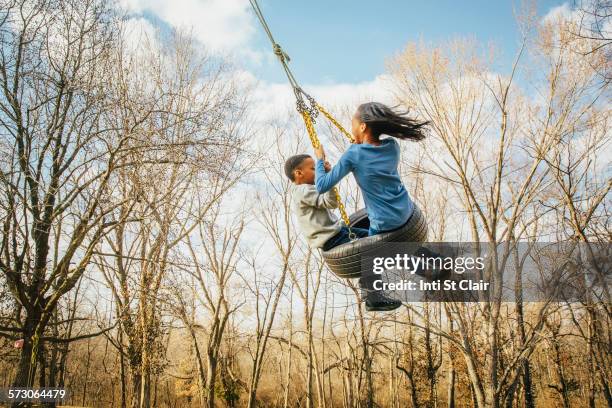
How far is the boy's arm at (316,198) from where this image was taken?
294 centimetres

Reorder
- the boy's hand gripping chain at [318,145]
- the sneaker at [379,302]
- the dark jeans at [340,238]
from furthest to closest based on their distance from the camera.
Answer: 1. the sneaker at [379,302]
2. the dark jeans at [340,238]
3. the boy's hand gripping chain at [318,145]

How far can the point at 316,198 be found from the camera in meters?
2.97

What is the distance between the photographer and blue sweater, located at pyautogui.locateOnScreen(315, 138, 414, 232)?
256 cm

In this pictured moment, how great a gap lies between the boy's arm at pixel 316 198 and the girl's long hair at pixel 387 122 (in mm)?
547

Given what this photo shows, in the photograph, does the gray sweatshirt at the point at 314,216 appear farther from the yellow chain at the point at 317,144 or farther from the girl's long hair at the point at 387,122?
the girl's long hair at the point at 387,122

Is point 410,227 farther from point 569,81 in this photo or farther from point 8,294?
point 569,81

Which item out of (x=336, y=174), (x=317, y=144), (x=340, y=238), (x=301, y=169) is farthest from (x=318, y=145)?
(x=340, y=238)

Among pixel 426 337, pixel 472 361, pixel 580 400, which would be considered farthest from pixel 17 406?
pixel 580 400

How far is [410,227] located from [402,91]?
10.2 meters

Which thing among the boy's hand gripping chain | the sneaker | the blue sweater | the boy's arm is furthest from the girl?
the sneaker

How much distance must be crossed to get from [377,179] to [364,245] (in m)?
0.44

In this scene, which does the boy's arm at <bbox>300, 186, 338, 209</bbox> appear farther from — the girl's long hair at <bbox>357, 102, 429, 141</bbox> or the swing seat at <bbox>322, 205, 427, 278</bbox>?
the girl's long hair at <bbox>357, 102, 429, 141</bbox>

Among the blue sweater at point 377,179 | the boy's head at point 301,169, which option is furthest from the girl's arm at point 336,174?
the boy's head at point 301,169

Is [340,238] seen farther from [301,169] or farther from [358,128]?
[358,128]
